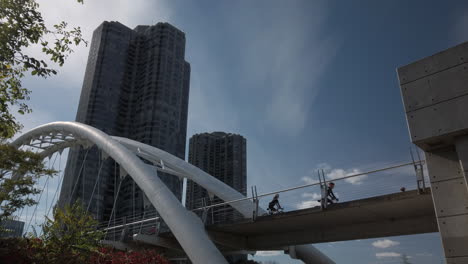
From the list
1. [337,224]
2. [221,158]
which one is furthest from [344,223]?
[221,158]

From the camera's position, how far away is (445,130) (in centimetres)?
916

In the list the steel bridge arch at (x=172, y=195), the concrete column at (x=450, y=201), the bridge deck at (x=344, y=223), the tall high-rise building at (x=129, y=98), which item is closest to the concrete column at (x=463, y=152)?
the concrete column at (x=450, y=201)

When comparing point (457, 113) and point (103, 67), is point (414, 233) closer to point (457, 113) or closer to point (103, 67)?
point (457, 113)

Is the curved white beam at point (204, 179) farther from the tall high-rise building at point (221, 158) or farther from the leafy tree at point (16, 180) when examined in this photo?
the tall high-rise building at point (221, 158)

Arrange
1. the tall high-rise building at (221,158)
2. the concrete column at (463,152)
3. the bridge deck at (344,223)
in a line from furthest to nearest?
the tall high-rise building at (221,158) < the bridge deck at (344,223) < the concrete column at (463,152)

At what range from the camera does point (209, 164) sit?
105062mm

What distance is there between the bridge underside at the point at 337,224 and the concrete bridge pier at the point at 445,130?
316 centimetres

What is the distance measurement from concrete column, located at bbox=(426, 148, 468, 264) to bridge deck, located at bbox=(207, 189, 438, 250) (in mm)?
3074

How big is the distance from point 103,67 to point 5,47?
289ft

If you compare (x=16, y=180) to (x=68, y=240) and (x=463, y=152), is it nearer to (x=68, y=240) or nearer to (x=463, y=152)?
(x=68, y=240)

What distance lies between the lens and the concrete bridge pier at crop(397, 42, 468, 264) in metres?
8.71

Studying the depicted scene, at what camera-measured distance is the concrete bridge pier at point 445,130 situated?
8.71 m

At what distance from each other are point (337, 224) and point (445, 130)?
30.4 feet

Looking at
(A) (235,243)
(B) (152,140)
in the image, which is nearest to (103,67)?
(B) (152,140)
